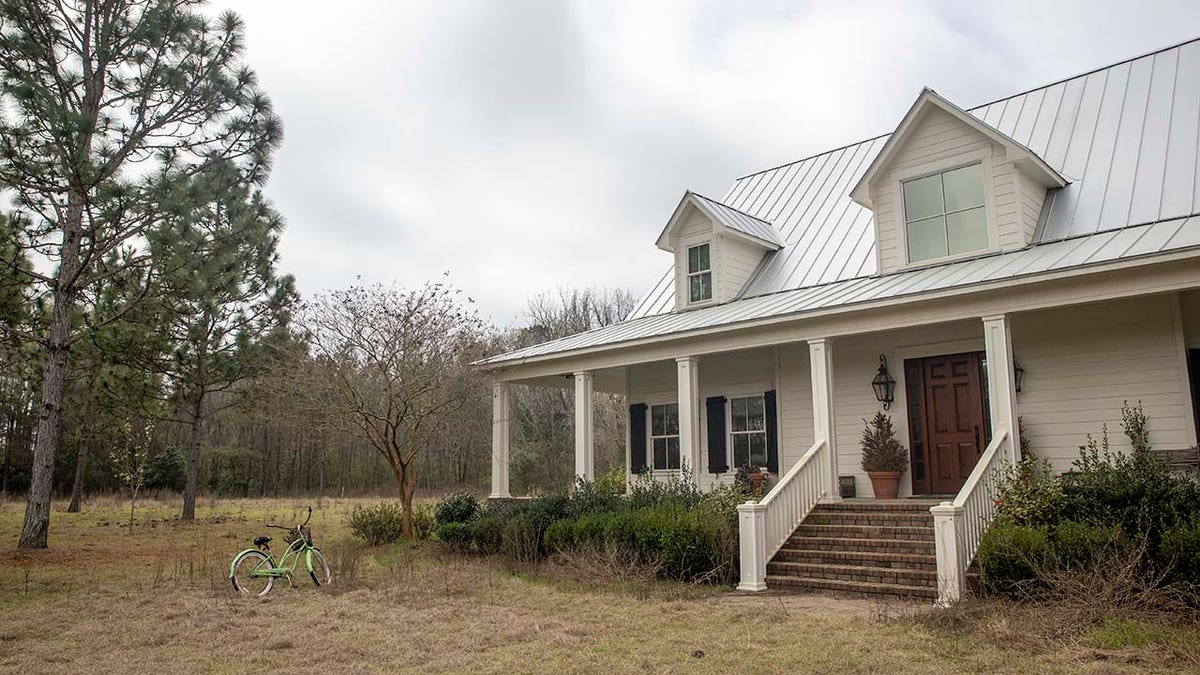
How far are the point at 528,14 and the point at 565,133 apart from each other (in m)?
5.59

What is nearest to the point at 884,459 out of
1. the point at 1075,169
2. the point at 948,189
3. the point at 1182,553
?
the point at 948,189

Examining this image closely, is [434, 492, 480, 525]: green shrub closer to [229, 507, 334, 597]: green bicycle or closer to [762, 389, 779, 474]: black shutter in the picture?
[229, 507, 334, 597]: green bicycle

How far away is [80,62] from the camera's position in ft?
46.1

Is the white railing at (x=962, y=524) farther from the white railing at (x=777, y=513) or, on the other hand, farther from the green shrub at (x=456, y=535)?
the green shrub at (x=456, y=535)

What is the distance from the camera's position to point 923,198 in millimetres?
12883

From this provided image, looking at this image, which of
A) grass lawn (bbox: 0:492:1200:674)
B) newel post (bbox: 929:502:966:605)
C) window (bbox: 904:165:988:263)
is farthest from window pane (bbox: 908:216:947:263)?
grass lawn (bbox: 0:492:1200:674)

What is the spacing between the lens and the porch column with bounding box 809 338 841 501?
453 inches

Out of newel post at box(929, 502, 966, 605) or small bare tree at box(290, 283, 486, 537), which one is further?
small bare tree at box(290, 283, 486, 537)

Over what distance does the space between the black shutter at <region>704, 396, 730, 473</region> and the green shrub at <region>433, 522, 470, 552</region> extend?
14.3ft

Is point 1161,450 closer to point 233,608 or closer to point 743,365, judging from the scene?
point 743,365

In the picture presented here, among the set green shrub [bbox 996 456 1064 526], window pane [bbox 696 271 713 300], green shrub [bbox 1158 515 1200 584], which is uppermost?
window pane [bbox 696 271 713 300]

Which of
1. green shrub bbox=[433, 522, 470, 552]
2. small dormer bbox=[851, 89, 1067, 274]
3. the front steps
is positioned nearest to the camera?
the front steps

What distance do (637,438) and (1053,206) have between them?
803cm

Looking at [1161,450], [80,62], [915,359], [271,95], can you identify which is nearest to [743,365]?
[915,359]
